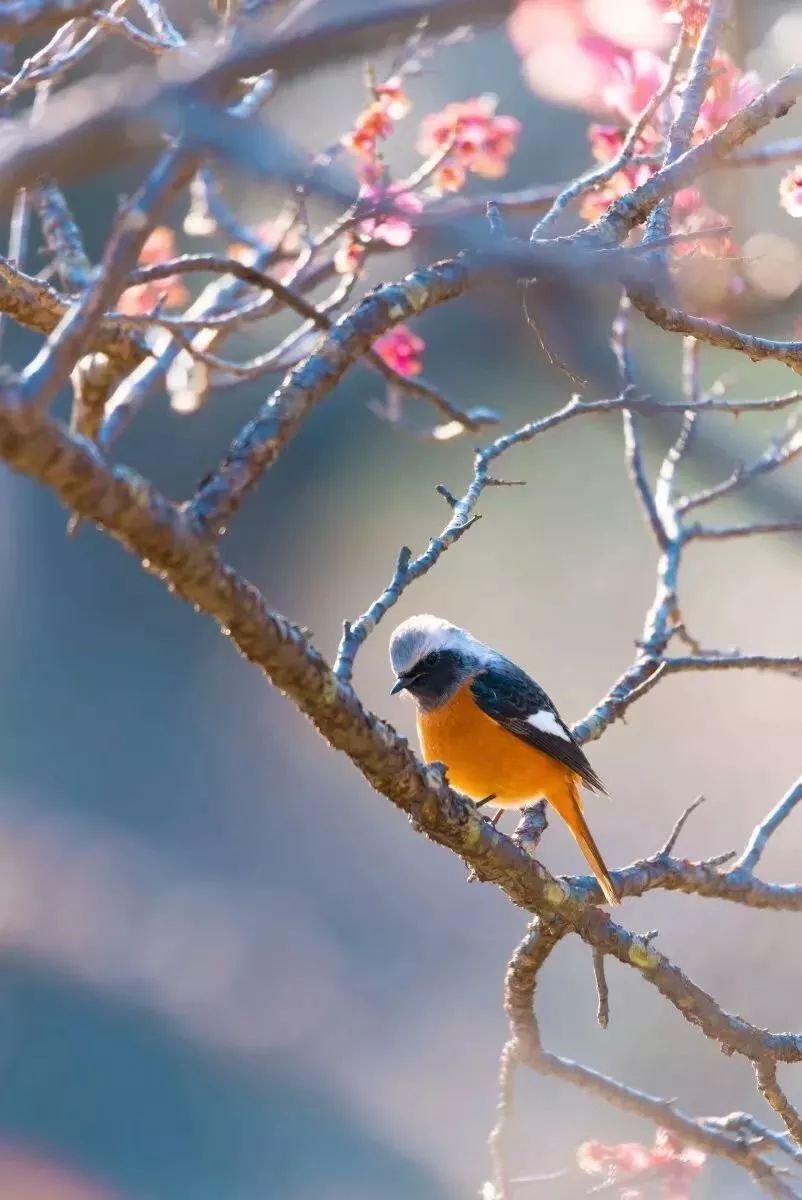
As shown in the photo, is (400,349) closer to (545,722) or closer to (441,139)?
(441,139)

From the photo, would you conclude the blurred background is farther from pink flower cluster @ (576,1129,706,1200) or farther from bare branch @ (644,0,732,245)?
bare branch @ (644,0,732,245)

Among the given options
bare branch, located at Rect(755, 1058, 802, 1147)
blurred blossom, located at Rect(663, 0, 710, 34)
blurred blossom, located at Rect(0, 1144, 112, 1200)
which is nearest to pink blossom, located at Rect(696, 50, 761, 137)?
blurred blossom, located at Rect(663, 0, 710, 34)

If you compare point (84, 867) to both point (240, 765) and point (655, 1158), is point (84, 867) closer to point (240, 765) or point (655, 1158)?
point (240, 765)

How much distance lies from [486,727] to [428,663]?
0.27m

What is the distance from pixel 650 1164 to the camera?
326 cm

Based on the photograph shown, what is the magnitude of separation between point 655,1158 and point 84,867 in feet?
13.5

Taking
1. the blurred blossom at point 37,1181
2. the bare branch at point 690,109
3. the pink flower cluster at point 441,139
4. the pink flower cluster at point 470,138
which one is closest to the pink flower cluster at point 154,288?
the pink flower cluster at point 441,139

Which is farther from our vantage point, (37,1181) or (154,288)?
(37,1181)

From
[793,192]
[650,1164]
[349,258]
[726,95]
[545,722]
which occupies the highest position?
[726,95]

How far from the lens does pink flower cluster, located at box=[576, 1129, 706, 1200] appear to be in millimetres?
3199

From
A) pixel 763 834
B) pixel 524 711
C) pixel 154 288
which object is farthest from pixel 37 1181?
pixel 763 834

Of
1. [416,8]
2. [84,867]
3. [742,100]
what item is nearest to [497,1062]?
[84,867]

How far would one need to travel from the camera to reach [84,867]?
670cm

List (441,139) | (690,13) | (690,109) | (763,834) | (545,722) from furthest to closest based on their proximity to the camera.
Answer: (441,139) → (545,722) → (690,13) → (763,834) → (690,109)
